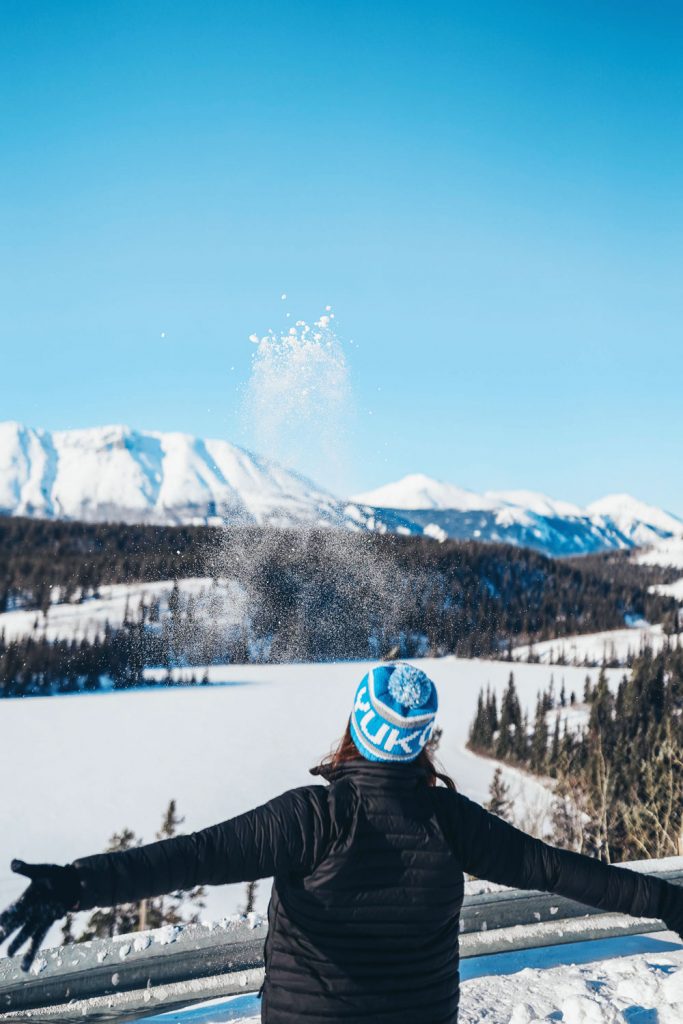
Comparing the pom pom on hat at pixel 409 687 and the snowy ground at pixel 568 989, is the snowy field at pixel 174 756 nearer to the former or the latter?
the snowy ground at pixel 568 989

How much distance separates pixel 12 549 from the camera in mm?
135375

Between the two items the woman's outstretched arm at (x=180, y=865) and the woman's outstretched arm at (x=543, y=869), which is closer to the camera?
the woman's outstretched arm at (x=180, y=865)

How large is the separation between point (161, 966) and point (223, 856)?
2179mm

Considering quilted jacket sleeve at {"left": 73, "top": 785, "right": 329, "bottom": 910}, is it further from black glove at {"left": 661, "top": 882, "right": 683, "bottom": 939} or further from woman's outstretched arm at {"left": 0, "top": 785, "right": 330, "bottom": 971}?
black glove at {"left": 661, "top": 882, "right": 683, "bottom": 939}

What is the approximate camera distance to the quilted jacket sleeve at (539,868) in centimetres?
242

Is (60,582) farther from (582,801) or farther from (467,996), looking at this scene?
(467,996)

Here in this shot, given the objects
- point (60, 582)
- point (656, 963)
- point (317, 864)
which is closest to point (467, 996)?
point (656, 963)

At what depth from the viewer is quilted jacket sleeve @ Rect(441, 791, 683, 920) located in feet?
7.94

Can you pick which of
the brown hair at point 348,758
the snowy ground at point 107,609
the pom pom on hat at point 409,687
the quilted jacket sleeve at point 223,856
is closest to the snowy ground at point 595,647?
the snowy ground at point 107,609

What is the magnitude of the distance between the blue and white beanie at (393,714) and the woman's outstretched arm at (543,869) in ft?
0.79

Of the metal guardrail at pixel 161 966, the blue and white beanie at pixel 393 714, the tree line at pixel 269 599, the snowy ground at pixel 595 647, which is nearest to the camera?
the blue and white beanie at pixel 393 714

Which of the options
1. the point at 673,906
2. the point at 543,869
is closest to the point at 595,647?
the point at 673,906

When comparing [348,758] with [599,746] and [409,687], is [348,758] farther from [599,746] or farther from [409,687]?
[599,746]

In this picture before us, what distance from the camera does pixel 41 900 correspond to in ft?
6.73
